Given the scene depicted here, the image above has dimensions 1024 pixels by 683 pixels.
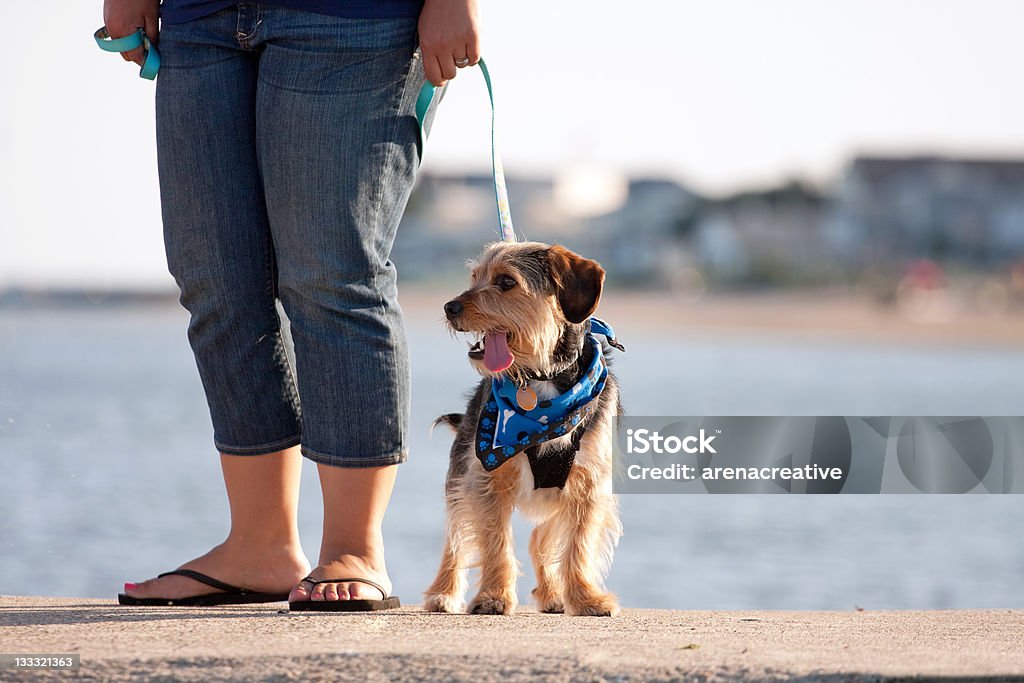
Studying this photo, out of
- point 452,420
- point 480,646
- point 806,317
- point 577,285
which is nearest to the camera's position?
point 480,646

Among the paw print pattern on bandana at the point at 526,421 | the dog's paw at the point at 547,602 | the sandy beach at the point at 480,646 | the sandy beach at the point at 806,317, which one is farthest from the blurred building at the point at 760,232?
the sandy beach at the point at 480,646

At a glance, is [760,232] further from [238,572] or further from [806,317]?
[238,572]

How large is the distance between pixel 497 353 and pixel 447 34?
906mm

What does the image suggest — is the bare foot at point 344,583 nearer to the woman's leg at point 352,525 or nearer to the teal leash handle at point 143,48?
the woman's leg at point 352,525

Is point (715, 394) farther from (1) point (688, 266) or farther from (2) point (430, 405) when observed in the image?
(1) point (688, 266)

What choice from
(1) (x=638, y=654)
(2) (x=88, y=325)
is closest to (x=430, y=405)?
(1) (x=638, y=654)

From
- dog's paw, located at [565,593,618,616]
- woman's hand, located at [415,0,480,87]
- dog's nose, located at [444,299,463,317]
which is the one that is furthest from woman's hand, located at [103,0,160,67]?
dog's paw, located at [565,593,618,616]

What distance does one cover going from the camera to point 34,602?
3.51 m

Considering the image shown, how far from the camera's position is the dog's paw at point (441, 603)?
364cm

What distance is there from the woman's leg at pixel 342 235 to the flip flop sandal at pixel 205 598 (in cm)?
31

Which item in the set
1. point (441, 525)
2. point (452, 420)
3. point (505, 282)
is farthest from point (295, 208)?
point (441, 525)

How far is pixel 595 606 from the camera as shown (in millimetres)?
3561

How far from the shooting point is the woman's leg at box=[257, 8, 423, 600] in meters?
3.17

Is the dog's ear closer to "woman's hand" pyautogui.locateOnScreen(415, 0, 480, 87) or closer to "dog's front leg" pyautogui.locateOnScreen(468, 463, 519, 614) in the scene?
"dog's front leg" pyautogui.locateOnScreen(468, 463, 519, 614)
